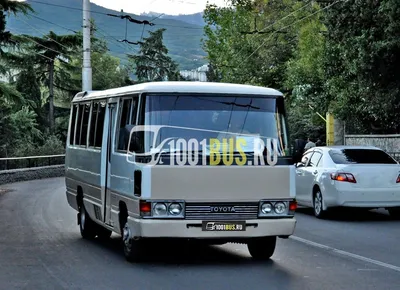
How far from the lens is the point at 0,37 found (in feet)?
115

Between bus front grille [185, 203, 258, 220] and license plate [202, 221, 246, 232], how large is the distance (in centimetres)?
7

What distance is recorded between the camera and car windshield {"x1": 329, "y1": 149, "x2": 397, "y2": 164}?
19500mm

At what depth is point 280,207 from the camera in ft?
40.2

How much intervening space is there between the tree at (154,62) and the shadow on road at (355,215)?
8209 centimetres

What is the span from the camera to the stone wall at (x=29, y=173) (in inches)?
1534

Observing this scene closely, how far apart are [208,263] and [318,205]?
25.6 feet

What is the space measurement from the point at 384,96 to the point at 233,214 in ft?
58.7

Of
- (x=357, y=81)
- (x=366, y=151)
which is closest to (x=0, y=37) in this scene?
(x=357, y=81)

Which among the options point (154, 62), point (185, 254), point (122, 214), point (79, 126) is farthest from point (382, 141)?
point (154, 62)

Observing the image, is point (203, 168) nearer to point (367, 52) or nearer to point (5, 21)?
point (367, 52)

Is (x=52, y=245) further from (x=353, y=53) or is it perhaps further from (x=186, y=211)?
(x=353, y=53)

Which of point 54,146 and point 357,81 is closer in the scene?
point 357,81

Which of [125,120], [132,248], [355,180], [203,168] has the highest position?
[125,120]

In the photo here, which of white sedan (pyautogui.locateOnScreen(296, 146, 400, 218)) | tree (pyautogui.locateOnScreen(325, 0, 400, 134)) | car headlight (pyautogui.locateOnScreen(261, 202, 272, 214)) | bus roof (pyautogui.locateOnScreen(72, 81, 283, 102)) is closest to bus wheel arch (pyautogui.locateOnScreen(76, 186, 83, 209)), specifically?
bus roof (pyautogui.locateOnScreen(72, 81, 283, 102))
